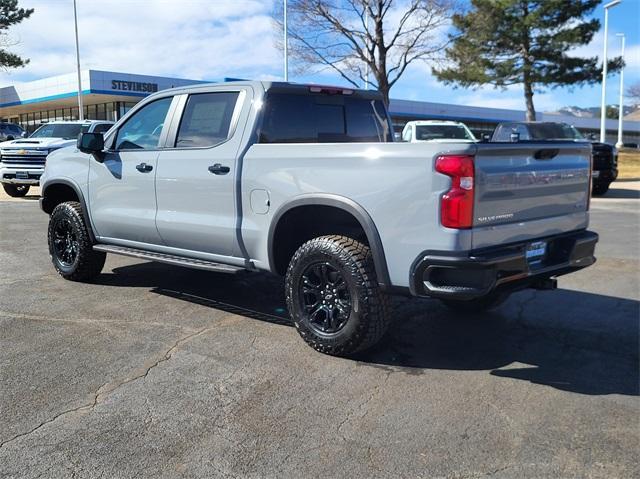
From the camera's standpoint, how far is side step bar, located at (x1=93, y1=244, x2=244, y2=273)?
5.04 metres

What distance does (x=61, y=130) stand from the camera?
54.7 feet

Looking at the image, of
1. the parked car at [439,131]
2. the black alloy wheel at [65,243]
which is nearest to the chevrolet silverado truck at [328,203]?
the black alloy wheel at [65,243]

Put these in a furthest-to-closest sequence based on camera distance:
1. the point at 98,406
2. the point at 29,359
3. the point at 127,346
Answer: the point at 127,346 → the point at 29,359 → the point at 98,406

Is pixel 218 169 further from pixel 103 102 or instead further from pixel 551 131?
pixel 103 102

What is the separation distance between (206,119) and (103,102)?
150 ft

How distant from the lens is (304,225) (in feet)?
16.0

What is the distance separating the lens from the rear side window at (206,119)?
5.14 meters

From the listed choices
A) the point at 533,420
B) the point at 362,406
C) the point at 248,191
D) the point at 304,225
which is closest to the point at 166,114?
the point at 248,191

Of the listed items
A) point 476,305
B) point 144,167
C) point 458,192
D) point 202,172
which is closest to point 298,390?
point 458,192

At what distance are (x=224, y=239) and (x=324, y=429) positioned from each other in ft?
6.96

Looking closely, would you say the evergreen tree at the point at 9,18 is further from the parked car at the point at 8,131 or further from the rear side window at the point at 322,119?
the rear side window at the point at 322,119

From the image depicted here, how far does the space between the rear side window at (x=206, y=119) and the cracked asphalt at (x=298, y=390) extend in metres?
1.51

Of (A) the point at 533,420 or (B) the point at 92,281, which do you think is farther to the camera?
(B) the point at 92,281

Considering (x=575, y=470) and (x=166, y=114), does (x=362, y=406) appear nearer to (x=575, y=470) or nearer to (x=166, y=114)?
(x=575, y=470)
